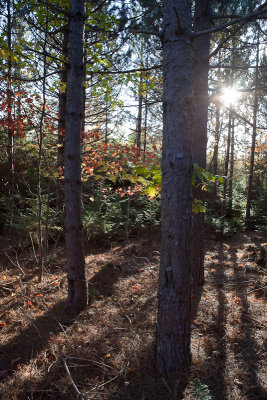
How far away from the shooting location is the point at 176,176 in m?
2.54

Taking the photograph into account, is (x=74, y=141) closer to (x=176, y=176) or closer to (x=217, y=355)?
(x=176, y=176)

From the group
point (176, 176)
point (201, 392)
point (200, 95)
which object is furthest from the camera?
point (200, 95)

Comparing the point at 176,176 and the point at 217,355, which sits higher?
the point at 176,176

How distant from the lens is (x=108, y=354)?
3.13 m

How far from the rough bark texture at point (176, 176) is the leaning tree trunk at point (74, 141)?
181 centimetres

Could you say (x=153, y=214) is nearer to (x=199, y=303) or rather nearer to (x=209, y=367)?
(x=199, y=303)

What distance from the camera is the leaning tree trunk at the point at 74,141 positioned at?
153 inches

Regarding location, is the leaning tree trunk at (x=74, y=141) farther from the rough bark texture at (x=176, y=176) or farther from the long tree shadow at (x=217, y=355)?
the long tree shadow at (x=217, y=355)

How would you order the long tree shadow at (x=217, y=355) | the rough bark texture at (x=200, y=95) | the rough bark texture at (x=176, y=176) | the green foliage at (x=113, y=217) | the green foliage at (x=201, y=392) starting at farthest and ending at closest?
1. the green foliage at (x=113, y=217)
2. the rough bark texture at (x=200, y=95)
3. the long tree shadow at (x=217, y=355)
4. the rough bark texture at (x=176, y=176)
5. the green foliage at (x=201, y=392)

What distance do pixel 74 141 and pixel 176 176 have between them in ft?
6.78

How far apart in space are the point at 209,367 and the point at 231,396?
38cm

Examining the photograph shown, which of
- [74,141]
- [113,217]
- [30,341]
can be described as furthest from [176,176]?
[113,217]

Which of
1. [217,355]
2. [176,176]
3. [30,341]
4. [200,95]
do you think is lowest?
[30,341]

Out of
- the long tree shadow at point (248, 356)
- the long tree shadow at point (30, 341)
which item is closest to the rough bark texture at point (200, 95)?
the long tree shadow at point (248, 356)
